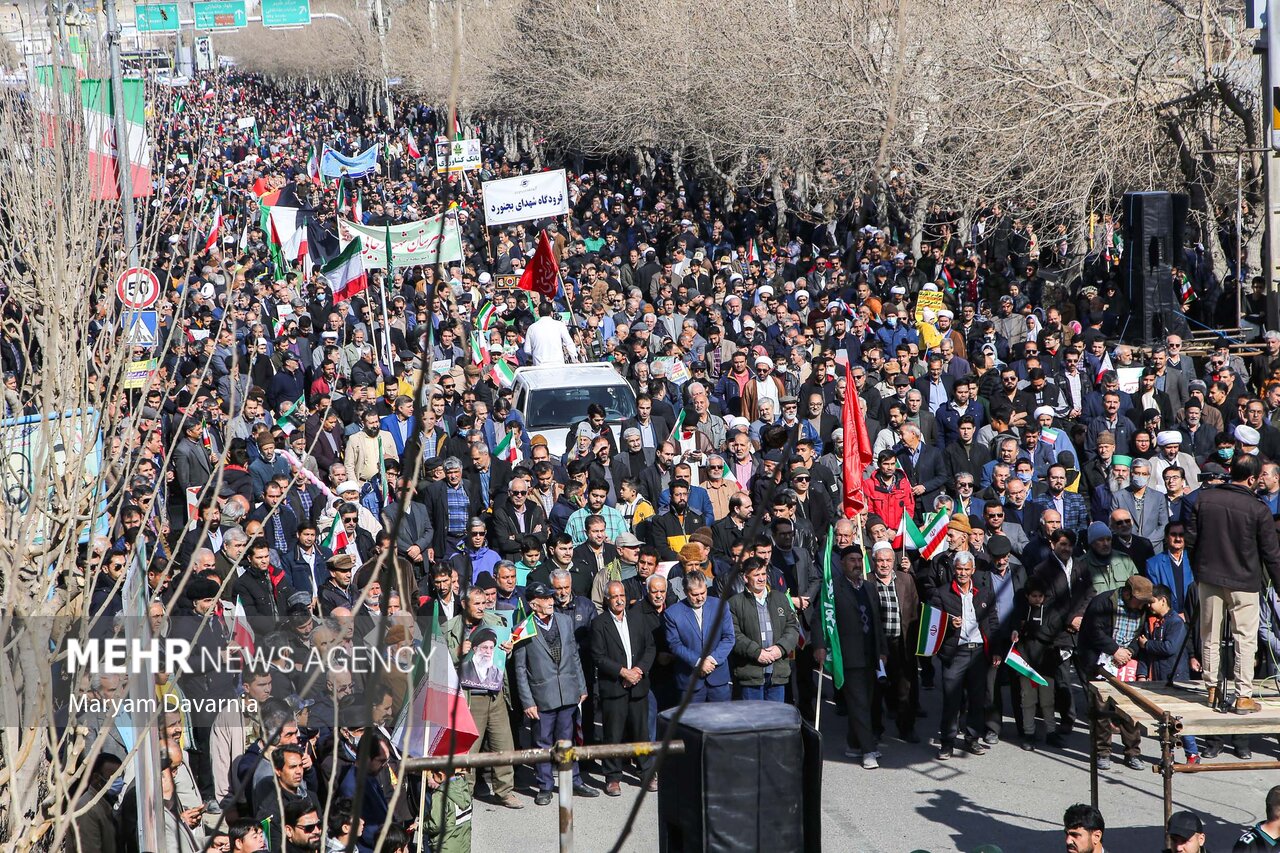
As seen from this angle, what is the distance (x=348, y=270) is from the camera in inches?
752

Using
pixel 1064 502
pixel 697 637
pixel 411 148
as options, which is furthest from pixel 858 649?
pixel 411 148

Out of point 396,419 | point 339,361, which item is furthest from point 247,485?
point 339,361

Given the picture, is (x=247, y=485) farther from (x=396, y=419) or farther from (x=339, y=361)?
(x=339, y=361)

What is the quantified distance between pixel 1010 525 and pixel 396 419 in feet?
19.3

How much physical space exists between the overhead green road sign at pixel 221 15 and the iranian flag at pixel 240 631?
48.5 metres

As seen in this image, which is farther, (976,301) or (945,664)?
(976,301)

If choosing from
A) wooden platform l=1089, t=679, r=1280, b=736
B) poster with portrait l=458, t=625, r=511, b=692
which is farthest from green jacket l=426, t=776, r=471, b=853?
wooden platform l=1089, t=679, r=1280, b=736

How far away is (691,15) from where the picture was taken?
35.9 metres

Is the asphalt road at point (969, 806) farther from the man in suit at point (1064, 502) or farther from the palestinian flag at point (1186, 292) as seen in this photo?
the palestinian flag at point (1186, 292)

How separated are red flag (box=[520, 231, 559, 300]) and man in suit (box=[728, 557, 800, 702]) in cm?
963

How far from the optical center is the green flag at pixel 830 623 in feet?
32.0

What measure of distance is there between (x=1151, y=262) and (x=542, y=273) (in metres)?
7.24

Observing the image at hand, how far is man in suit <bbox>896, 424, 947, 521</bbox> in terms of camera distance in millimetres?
12641

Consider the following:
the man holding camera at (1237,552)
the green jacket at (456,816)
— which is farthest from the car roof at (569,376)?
the green jacket at (456,816)
